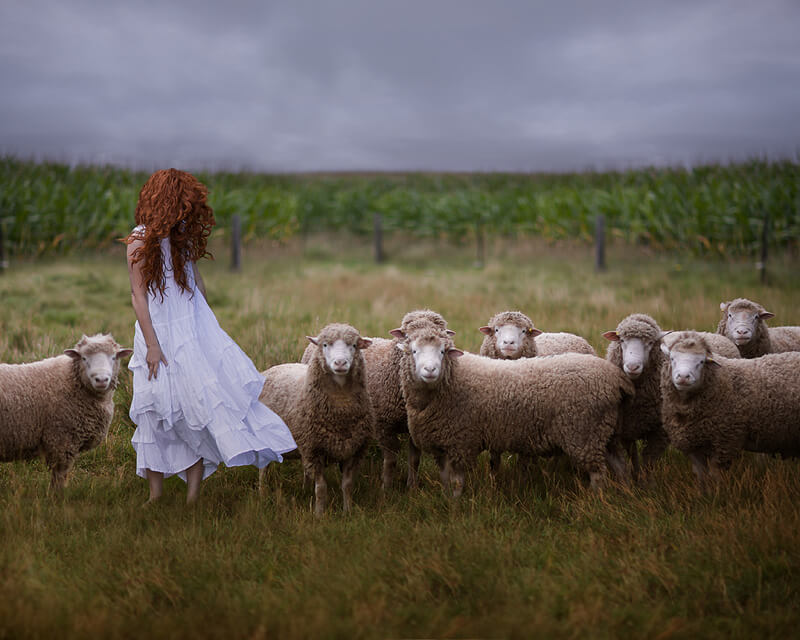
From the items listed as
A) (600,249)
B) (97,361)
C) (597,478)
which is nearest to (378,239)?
(600,249)

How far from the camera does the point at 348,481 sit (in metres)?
4.55

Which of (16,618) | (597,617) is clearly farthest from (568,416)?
(16,618)

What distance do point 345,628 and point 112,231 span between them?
19.6 meters

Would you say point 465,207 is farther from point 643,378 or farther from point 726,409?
point 726,409

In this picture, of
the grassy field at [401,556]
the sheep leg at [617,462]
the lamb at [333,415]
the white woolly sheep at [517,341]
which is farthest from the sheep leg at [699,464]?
the lamb at [333,415]

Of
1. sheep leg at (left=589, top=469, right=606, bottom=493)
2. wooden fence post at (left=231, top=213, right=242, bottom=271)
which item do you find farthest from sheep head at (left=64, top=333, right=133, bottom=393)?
wooden fence post at (left=231, top=213, right=242, bottom=271)

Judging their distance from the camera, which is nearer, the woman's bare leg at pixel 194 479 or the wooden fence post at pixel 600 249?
the woman's bare leg at pixel 194 479

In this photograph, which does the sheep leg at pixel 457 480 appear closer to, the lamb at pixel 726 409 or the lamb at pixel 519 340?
the lamb at pixel 519 340

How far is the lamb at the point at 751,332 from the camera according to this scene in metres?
5.93

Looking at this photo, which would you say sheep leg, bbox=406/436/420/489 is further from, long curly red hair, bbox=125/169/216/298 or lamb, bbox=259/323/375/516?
long curly red hair, bbox=125/169/216/298

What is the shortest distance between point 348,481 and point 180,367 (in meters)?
1.39

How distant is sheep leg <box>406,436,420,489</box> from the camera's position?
202 inches

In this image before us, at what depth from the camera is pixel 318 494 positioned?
14.6 feet

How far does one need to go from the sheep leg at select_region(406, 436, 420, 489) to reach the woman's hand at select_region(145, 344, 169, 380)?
2004 mm
